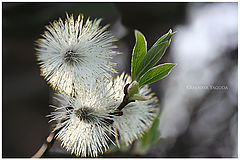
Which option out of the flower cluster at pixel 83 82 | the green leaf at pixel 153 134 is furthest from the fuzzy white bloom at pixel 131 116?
the green leaf at pixel 153 134

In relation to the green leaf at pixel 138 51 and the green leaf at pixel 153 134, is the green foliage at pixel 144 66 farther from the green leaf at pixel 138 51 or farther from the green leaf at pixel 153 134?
the green leaf at pixel 153 134

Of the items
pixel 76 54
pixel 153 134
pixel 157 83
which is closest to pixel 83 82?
pixel 76 54

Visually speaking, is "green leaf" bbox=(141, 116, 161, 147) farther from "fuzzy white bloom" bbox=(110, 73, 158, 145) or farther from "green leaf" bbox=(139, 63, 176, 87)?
"green leaf" bbox=(139, 63, 176, 87)

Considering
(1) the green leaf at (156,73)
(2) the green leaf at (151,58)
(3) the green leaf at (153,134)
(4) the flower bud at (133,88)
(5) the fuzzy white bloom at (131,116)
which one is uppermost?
(2) the green leaf at (151,58)

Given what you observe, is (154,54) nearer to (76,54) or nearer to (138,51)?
(138,51)

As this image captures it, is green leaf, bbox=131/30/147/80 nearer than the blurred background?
Yes

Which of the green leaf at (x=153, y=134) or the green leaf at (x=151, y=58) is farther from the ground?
the green leaf at (x=151, y=58)

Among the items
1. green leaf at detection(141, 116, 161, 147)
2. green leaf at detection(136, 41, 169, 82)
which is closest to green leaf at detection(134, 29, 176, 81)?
green leaf at detection(136, 41, 169, 82)
